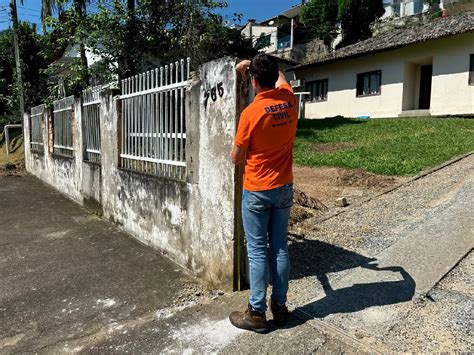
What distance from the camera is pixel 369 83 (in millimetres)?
20766

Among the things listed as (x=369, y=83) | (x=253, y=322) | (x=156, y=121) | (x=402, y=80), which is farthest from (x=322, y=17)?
(x=253, y=322)

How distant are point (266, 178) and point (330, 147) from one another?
8.98 metres

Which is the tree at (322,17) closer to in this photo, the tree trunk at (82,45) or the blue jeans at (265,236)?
the tree trunk at (82,45)

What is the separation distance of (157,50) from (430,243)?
10437 mm

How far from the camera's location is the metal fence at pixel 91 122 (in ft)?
21.6

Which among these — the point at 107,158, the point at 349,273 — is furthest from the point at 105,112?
the point at 349,273

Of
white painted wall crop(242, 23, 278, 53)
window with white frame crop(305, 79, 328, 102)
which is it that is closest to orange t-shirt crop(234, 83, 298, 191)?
window with white frame crop(305, 79, 328, 102)

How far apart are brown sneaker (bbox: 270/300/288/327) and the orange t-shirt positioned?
2.91 feet

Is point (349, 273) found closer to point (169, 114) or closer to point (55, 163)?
point (169, 114)

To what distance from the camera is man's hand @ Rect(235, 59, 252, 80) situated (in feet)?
10.2

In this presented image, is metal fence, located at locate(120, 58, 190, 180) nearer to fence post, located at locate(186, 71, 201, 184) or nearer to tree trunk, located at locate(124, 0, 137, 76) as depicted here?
fence post, located at locate(186, 71, 201, 184)

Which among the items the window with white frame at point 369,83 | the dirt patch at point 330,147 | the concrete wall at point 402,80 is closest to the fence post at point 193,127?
the dirt patch at point 330,147

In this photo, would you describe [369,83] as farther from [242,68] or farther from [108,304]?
[108,304]

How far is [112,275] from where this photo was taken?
402 cm
